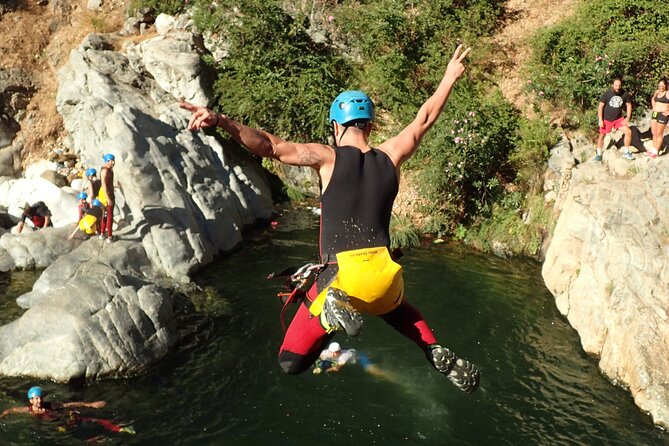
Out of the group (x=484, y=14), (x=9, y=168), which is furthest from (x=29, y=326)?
(x=484, y=14)

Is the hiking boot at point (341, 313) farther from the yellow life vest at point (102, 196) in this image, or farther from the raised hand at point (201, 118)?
the yellow life vest at point (102, 196)

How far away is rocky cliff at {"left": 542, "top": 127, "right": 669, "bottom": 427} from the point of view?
11984 mm

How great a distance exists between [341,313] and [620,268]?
10.2 meters

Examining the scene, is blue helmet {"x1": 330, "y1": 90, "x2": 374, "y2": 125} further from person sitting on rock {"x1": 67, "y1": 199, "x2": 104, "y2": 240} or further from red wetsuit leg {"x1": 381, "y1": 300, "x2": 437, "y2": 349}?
person sitting on rock {"x1": 67, "y1": 199, "x2": 104, "y2": 240}

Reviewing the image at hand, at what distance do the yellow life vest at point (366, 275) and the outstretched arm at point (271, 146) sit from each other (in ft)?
2.43

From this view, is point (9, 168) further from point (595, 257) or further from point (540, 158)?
point (595, 257)

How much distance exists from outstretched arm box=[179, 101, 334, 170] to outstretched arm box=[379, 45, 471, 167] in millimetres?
617

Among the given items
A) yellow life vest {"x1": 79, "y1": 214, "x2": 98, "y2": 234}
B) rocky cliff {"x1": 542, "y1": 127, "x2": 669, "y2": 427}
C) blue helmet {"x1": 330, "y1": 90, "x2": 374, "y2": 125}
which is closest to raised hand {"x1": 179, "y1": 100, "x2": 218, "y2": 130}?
blue helmet {"x1": 330, "y1": 90, "x2": 374, "y2": 125}

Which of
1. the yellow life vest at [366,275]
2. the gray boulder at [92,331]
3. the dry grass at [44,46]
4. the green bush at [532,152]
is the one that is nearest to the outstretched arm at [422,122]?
the yellow life vest at [366,275]

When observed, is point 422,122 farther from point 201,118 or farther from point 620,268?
point 620,268

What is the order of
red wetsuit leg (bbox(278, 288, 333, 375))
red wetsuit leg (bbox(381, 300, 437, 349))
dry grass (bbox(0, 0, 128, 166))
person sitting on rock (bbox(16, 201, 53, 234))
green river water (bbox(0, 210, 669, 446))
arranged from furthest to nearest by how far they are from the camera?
1. dry grass (bbox(0, 0, 128, 166))
2. person sitting on rock (bbox(16, 201, 53, 234))
3. green river water (bbox(0, 210, 669, 446))
4. red wetsuit leg (bbox(381, 300, 437, 349))
5. red wetsuit leg (bbox(278, 288, 333, 375))

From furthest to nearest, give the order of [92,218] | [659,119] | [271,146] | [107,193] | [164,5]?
1. [164,5]
2. [92,218]
3. [107,193]
4. [659,119]
5. [271,146]

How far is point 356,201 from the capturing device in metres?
5.11

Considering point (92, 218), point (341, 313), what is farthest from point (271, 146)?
point (92, 218)
